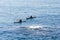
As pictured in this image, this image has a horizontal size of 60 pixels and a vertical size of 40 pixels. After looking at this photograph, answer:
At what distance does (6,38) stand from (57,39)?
843cm

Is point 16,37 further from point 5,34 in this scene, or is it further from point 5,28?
point 5,28

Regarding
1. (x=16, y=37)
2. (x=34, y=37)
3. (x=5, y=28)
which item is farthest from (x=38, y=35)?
(x=5, y=28)

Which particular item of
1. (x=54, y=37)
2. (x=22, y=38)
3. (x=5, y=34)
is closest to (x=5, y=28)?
(x=5, y=34)

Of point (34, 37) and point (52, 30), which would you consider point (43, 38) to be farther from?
point (52, 30)

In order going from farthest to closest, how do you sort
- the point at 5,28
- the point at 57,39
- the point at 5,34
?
the point at 5,28 < the point at 5,34 < the point at 57,39

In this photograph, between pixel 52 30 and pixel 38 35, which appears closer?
pixel 38 35

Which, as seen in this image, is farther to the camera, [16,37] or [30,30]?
[30,30]

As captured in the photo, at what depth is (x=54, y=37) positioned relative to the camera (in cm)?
3950

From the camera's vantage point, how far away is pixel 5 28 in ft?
150

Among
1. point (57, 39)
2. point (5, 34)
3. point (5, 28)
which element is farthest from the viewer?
point (5, 28)

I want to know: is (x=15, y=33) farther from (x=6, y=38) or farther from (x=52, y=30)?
(x=52, y=30)

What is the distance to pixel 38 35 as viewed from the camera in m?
40.1

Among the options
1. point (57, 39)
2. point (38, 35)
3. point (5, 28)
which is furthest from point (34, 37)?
point (5, 28)

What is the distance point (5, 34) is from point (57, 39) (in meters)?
9.42
